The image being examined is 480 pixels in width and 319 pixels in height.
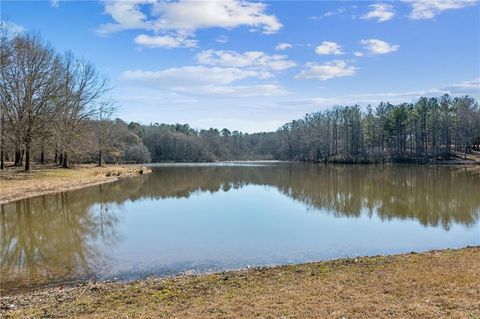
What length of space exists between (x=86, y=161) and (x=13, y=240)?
6261cm

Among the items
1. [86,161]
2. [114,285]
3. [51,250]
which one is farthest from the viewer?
[86,161]

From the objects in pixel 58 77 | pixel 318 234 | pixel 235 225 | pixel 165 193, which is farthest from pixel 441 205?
pixel 58 77

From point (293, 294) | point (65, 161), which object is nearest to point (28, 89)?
point (65, 161)

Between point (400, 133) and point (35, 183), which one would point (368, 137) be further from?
point (35, 183)

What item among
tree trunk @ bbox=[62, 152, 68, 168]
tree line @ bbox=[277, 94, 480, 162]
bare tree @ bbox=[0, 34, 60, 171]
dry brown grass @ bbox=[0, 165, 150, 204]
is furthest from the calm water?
tree line @ bbox=[277, 94, 480, 162]

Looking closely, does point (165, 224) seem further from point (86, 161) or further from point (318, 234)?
point (86, 161)

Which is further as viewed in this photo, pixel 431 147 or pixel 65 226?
pixel 431 147

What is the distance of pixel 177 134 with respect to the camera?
129875 millimetres

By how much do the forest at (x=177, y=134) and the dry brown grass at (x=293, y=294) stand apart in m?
25.0

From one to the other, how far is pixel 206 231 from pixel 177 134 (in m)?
115

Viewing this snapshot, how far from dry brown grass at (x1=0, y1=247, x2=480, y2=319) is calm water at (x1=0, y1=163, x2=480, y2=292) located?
1954 mm

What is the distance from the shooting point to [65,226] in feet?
59.8

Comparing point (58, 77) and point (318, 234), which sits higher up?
point (58, 77)

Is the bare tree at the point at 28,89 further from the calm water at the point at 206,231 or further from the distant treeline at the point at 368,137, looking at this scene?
the distant treeline at the point at 368,137
